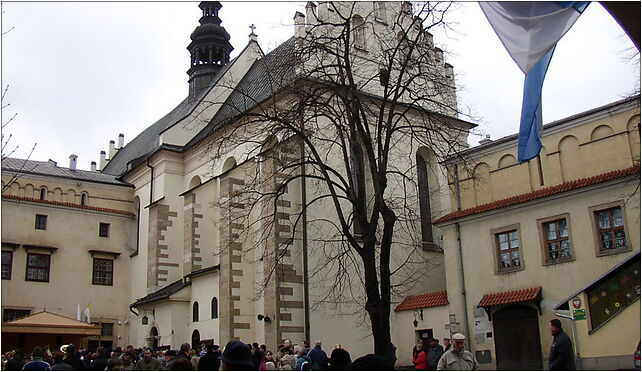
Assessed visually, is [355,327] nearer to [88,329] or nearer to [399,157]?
[399,157]

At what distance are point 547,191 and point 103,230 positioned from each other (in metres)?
24.0

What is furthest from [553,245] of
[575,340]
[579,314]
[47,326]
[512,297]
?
[47,326]

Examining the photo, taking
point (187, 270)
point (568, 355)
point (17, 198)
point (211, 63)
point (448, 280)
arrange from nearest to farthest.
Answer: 1. point (568, 355)
2. point (448, 280)
3. point (187, 270)
4. point (17, 198)
5. point (211, 63)

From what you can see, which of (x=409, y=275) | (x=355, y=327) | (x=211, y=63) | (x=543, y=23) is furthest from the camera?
(x=211, y=63)

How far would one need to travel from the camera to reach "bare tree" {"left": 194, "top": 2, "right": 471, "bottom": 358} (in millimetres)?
16172

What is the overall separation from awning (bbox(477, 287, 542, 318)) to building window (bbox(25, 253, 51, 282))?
21952mm

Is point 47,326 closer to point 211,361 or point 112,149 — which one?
point 211,361

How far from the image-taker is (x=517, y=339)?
20.4m

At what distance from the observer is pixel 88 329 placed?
72.9 ft

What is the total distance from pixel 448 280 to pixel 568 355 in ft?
43.5

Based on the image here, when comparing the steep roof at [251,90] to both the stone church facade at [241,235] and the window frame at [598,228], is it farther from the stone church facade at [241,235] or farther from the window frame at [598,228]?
Answer: the window frame at [598,228]

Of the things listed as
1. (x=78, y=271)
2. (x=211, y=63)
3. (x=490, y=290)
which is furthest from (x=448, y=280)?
(x=211, y=63)

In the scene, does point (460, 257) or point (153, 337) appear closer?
point (460, 257)

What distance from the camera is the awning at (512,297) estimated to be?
783 inches
